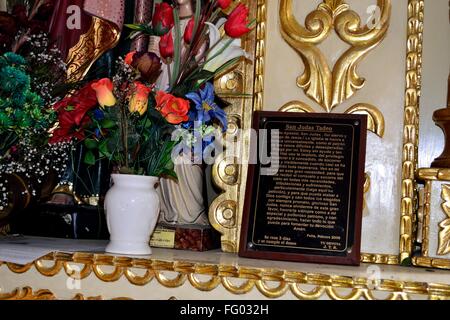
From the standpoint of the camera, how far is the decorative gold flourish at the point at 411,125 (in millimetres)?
1333

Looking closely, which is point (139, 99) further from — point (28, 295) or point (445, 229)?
point (445, 229)

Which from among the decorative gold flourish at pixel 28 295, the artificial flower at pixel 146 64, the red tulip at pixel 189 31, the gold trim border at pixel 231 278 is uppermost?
the red tulip at pixel 189 31

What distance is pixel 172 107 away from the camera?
123 centimetres

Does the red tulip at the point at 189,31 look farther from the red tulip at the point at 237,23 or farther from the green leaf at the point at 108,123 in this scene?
the green leaf at the point at 108,123

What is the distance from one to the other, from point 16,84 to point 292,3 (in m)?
0.59

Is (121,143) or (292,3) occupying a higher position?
(292,3)

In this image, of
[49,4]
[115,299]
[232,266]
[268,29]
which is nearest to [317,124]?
[268,29]

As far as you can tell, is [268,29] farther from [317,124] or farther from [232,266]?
[232,266]

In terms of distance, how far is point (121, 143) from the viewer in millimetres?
1271

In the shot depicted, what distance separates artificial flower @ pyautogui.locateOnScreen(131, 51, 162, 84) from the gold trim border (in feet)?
1.14

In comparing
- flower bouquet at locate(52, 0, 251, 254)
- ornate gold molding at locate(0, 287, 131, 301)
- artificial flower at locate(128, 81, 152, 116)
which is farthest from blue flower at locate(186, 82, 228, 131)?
ornate gold molding at locate(0, 287, 131, 301)

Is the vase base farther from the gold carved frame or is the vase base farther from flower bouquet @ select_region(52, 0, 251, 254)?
the gold carved frame

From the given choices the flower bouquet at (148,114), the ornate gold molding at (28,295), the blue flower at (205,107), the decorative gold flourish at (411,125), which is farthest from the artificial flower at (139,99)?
the decorative gold flourish at (411,125)

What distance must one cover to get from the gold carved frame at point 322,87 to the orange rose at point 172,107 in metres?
0.21
